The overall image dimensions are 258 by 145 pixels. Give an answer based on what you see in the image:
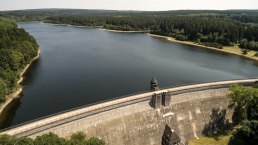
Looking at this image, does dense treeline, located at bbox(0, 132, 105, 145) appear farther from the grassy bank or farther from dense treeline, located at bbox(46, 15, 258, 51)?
dense treeline, located at bbox(46, 15, 258, 51)

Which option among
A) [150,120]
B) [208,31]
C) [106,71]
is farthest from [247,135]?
[208,31]

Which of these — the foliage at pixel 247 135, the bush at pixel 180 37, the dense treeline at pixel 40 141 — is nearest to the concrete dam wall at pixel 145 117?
the dense treeline at pixel 40 141

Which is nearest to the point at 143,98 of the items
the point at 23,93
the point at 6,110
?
the point at 6,110

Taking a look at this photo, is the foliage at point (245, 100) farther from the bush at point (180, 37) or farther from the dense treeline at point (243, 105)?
the bush at point (180, 37)

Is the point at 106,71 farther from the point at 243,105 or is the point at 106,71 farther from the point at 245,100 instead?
the point at 245,100

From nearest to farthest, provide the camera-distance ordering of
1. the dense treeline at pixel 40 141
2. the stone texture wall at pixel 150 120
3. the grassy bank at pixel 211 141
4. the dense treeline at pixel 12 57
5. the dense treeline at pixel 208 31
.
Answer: the dense treeline at pixel 40 141 < the stone texture wall at pixel 150 120 < the grassy bank at pixel 211 141 < the dense treeline at pixel 12 57 < the dense treeline at pixel 208 31

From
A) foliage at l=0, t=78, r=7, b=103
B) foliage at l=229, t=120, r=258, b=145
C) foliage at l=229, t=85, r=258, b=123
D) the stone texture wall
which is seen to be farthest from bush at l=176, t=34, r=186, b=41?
foliage at l=229, t=120, r=258, b=145
